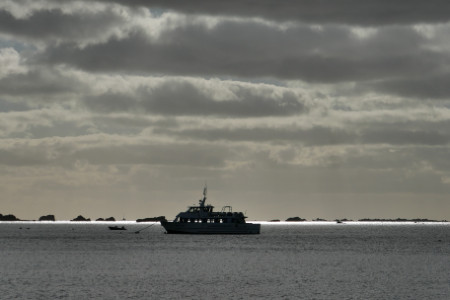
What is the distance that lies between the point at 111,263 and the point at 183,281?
28.5 m

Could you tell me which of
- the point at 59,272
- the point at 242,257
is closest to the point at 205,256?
the point at 242,257

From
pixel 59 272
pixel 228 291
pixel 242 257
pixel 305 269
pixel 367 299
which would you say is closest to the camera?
pixel 367 299

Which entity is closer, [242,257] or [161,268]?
[161,268]

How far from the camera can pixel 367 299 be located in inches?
2625

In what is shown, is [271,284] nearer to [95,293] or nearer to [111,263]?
[95,293]

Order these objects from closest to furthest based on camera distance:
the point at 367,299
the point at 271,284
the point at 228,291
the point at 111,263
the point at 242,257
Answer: the point at 367,299, the point at 228,291, the point at 271,284, the point at 111,263, the point at 242,257

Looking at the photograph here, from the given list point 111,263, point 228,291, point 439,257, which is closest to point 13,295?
point 228,291

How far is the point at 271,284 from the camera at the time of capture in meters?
79.1

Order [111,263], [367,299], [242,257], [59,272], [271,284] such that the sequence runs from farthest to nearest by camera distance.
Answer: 1. [242,257]
2. [111,263]
3. [59,272]
4. [271,284]
5. [367,299]

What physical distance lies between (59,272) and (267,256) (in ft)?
149

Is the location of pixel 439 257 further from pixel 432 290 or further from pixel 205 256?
pixel 432 290

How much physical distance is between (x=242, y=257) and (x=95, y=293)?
54822mm

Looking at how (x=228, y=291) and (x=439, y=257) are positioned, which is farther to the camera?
(x=439, y=257)

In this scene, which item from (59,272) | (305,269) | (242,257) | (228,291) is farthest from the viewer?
(242,257)
